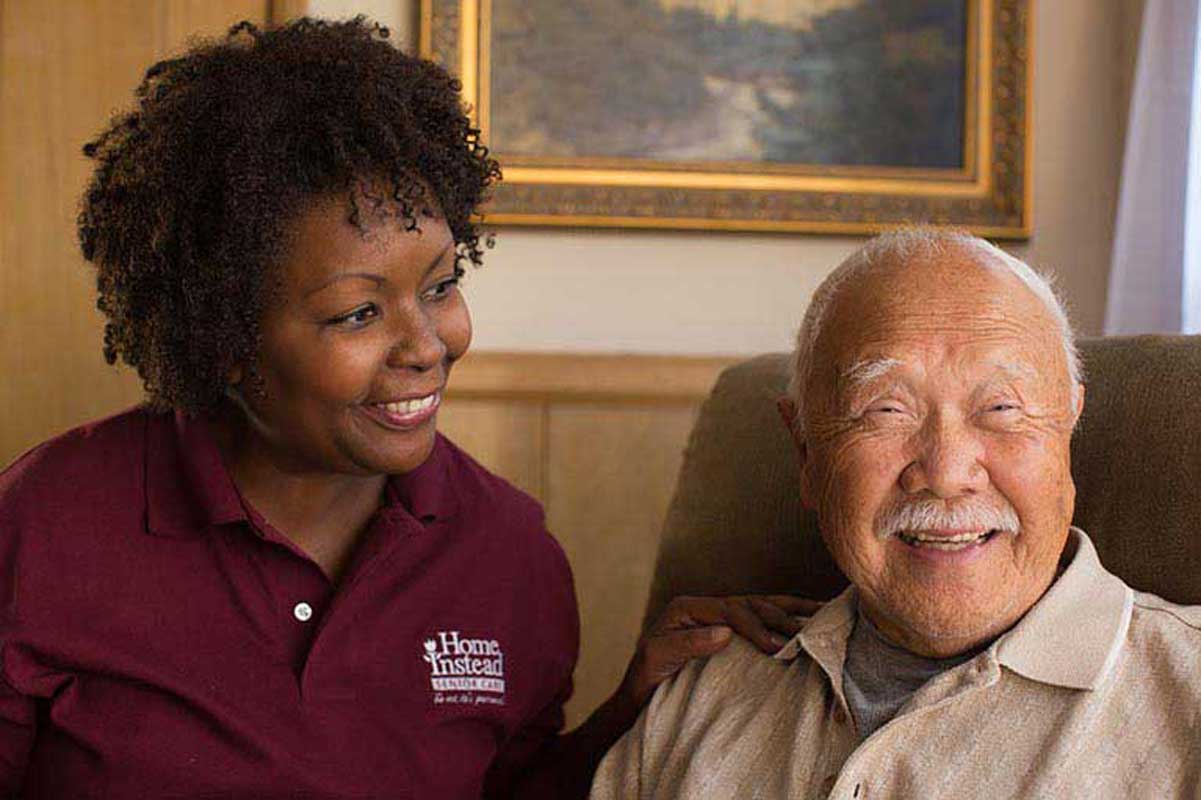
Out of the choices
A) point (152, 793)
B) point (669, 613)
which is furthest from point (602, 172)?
point (152, 793)

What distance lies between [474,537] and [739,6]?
1319 millimetres

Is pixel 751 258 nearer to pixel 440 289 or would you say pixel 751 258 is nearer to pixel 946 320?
pixel 440 289

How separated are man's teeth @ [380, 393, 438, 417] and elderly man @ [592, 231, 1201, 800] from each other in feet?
1.43

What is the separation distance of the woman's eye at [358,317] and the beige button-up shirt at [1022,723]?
22.7 inches

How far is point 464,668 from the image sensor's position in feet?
6.16

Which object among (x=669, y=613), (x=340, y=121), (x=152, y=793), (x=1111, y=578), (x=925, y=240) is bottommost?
(x=152, y=793)

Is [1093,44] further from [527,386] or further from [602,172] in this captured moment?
[527,386]

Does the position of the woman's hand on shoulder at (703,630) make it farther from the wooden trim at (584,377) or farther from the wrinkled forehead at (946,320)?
the wooden trim at (584,377)

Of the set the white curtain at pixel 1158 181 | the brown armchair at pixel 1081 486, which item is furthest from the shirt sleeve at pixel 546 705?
the white curtain at pixel 1158 181

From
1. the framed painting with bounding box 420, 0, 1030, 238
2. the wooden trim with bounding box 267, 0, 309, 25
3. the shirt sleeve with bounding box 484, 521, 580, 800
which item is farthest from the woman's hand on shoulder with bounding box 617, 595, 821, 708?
the wooden trim with bounding box 267, 0, 309, 25

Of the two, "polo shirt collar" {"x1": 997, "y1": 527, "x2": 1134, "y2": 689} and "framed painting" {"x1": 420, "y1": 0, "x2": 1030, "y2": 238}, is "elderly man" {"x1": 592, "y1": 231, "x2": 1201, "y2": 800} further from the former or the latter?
"framed painting" {"x1": 420, "y1": 0, "x2": 1030, "y2": 238}

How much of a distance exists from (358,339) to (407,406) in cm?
10

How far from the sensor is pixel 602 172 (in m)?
2.80

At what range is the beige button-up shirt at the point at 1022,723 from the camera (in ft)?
4.42
